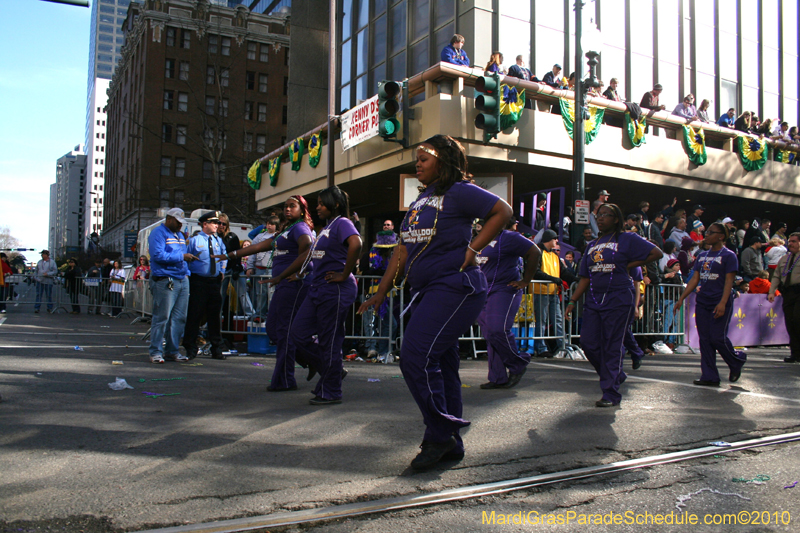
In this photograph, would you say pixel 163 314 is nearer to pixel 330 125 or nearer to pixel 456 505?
pixel 456 505

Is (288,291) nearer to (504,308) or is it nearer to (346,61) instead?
(504,308)

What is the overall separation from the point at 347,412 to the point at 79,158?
18635 centimetres

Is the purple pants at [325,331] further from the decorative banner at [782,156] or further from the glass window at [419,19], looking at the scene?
the decorative banner at [782,156]

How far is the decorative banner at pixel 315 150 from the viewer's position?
21.1 meters

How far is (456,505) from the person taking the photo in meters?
3.26

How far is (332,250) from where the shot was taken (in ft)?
19.7

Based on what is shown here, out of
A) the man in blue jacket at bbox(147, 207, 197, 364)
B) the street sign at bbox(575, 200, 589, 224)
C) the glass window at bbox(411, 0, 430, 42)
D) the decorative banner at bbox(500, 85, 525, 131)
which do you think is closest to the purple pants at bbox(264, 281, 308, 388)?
the man in blue jacket at bbox(147, 207, 197, 364)

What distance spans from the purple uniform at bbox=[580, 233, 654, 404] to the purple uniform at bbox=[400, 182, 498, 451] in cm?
262

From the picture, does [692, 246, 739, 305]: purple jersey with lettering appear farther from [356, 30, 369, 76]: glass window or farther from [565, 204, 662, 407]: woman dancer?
[356, 30, 369, 76]: glass window

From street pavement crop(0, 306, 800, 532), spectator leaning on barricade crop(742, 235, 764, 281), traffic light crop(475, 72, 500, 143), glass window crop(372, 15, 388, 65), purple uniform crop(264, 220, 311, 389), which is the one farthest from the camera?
glass window crop(372, 15, 388, 65)

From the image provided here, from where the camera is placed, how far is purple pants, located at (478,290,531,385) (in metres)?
7.17

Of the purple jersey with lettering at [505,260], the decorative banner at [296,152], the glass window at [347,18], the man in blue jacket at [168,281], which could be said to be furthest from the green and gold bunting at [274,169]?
the purple jersey with lettering at [505,260]

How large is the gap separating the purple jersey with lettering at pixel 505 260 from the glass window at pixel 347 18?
65.0 ft

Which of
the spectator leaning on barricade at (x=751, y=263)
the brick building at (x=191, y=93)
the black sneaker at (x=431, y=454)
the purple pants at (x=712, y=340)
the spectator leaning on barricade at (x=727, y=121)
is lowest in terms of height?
the black sneaker at (x=431, y=454)
